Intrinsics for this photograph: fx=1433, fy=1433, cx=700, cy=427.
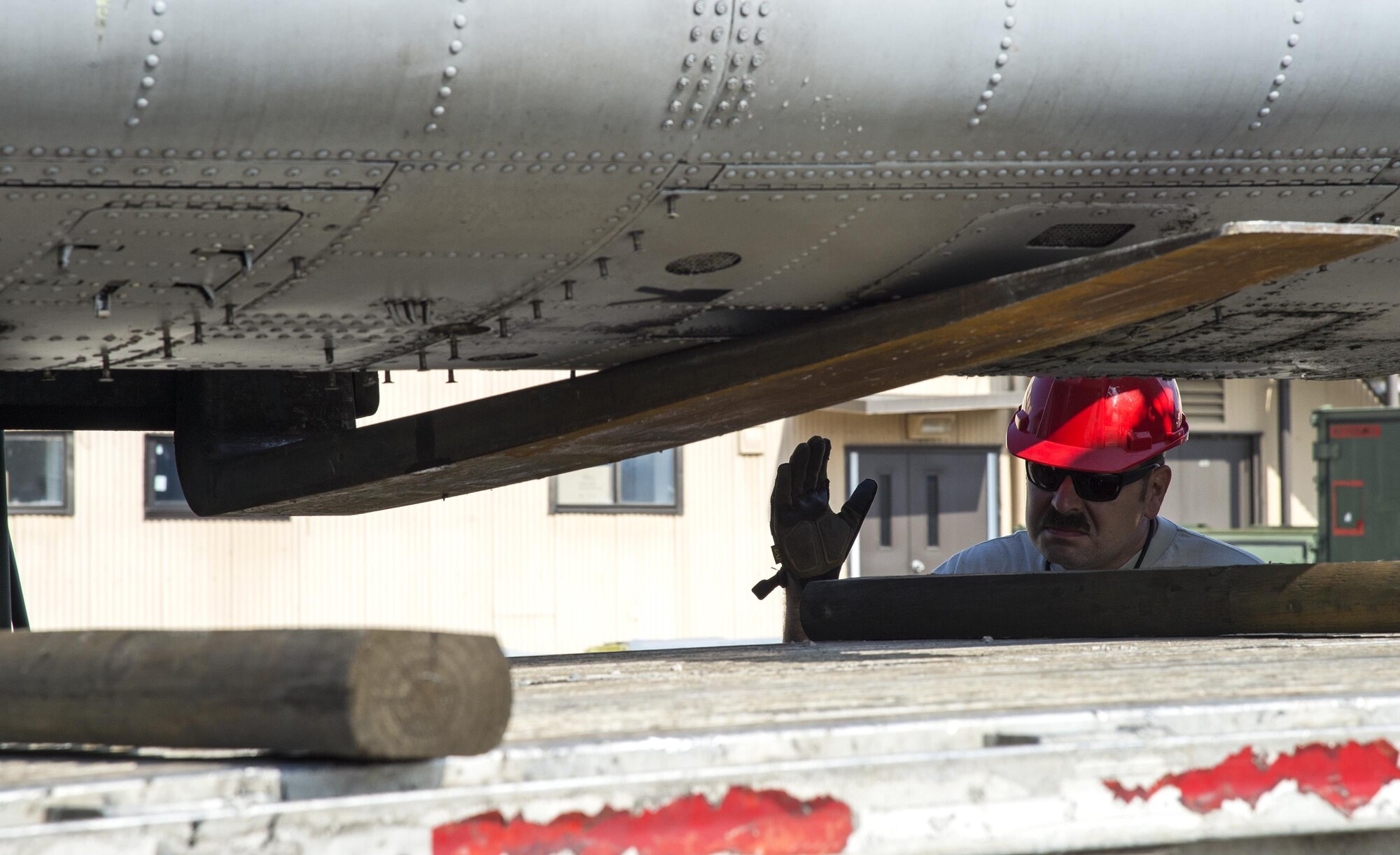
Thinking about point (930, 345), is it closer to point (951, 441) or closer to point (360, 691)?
point (360, 691)

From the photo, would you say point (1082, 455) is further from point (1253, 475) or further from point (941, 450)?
point (1253, 475)

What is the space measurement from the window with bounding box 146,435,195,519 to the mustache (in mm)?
14049

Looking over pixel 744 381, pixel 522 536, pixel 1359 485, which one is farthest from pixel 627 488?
pixel 744 381

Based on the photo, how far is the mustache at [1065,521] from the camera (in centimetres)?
569

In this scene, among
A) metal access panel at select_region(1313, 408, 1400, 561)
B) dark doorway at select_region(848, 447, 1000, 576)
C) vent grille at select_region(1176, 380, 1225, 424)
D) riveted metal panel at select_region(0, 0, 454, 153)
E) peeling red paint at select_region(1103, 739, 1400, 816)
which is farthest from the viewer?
vent grille at select_region(1176, 380, 1225, 424)

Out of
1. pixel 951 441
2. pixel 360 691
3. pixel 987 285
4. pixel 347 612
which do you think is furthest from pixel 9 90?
pixel 951 441

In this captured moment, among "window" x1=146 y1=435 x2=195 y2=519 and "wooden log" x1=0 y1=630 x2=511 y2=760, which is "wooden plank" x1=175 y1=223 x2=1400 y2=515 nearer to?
"wooden log" x1=0 y1=630 x2=511 y2=760

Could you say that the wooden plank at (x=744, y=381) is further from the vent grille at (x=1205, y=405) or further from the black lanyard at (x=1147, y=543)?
the vent grille at (x=1205, y=405)

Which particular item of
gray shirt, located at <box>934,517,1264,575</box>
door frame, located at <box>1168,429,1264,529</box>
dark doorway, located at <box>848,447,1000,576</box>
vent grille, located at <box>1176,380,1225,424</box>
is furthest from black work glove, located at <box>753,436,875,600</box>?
door frame, located at <box>1168,429,1264,529</box>

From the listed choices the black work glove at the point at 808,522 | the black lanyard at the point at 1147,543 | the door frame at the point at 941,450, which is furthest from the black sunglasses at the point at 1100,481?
the door frame at the point at 941,450

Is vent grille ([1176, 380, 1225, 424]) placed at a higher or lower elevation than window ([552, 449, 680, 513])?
higher

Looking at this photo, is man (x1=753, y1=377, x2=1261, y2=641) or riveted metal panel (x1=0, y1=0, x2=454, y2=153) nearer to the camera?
riveted metal panel (x1=0, y1=0, x2=454, y2=153)

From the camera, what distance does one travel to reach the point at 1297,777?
203cm

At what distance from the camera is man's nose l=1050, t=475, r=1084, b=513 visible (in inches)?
225
